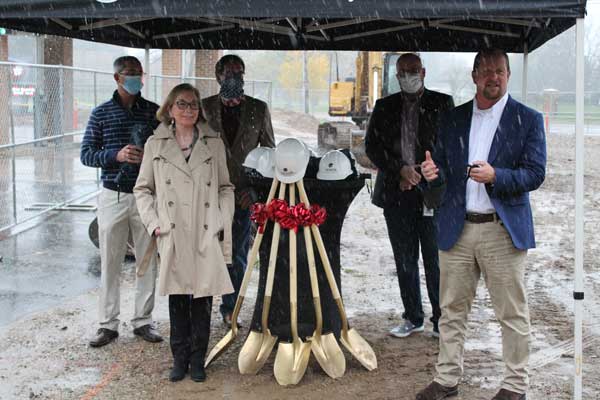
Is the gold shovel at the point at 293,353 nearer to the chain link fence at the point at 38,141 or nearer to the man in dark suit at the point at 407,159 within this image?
the man in dark suit at the point at 407,159

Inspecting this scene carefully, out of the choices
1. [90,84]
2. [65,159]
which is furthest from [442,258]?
[90,84]

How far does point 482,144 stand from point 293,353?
1775mm

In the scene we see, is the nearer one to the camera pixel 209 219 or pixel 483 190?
pixel 483 190

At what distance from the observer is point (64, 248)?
32.4 feet

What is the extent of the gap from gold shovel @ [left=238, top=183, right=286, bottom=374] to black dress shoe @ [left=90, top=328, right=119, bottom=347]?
118cm

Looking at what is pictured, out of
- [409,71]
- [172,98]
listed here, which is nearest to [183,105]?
[172,98]

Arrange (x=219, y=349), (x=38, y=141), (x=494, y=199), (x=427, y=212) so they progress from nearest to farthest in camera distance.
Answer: (x=494, y=199), (x=219, y=349), (x=427, y=212), (x=38, y=141)

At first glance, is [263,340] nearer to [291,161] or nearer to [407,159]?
[291,161]

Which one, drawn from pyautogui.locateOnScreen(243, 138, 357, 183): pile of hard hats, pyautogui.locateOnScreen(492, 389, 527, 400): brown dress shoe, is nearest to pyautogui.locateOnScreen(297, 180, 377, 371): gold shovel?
pyautogui.locateOnScreen(243, 138, 357, 183): pile of hard hats

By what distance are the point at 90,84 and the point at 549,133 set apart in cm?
2649

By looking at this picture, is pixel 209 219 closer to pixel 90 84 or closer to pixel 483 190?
pixel 483 190

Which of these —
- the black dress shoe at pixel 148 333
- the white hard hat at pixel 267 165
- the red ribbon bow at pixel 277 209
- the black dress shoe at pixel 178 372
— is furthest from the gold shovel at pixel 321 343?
the black dress shoe at pixel 148 333

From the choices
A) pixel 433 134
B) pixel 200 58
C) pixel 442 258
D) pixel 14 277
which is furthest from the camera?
pixel 200 58

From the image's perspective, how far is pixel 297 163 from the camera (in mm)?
5324
